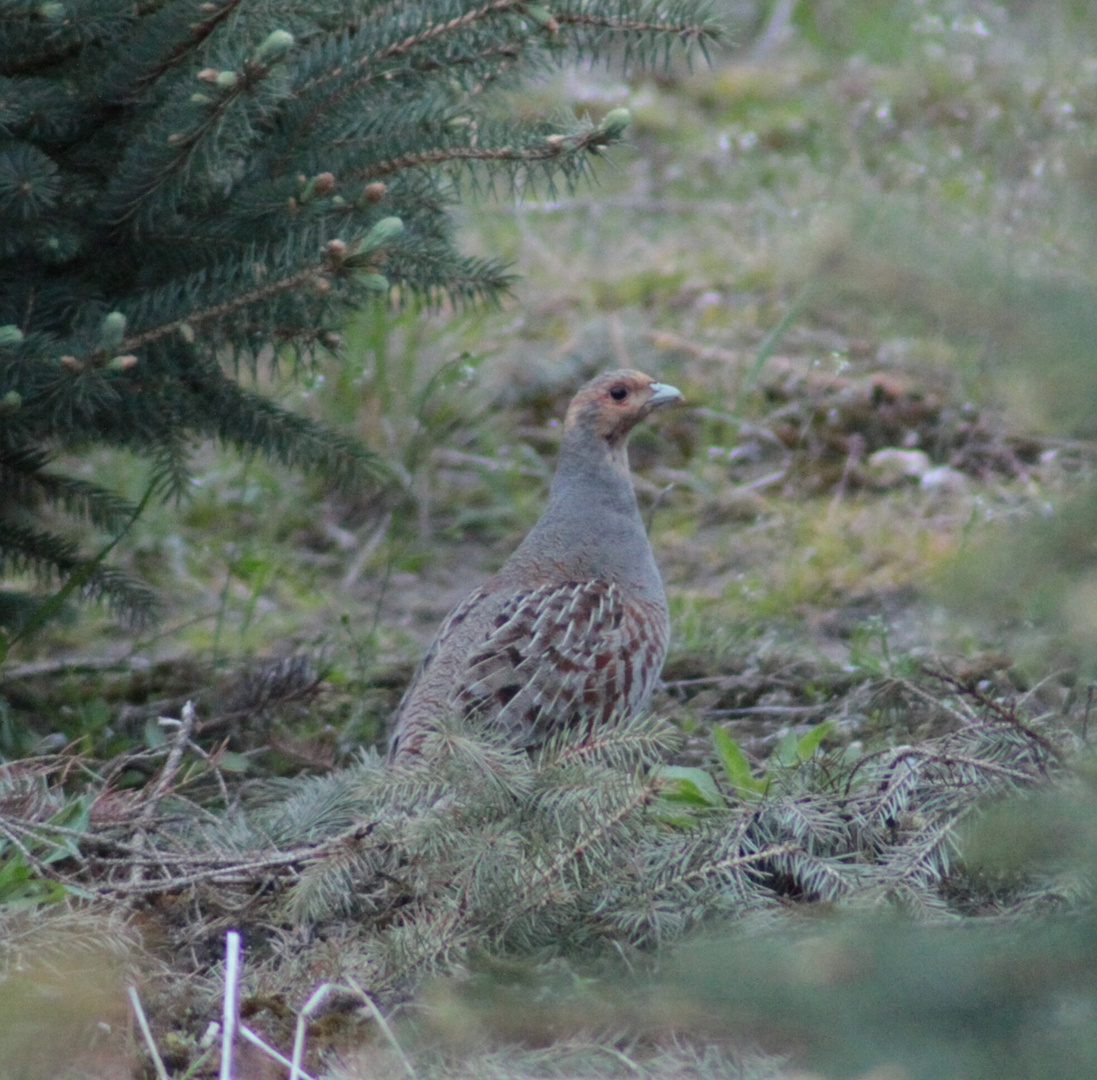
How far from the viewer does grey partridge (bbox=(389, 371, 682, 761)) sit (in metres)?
3.52

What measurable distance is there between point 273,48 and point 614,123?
29.1 inches

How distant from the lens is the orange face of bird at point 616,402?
14.0 ft

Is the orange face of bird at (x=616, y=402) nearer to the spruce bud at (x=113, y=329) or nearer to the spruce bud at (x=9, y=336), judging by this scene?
the spruce bud at (x=113, y=329)

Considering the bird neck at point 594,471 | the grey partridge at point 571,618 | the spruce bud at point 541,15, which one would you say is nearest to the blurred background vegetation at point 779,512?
the grey partridge at point 571,618

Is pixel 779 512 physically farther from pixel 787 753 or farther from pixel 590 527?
pixel 787 753

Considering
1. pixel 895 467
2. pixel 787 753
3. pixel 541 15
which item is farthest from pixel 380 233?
pixel 895 467

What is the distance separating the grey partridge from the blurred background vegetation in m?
0.37

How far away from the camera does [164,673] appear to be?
4410 millimetres

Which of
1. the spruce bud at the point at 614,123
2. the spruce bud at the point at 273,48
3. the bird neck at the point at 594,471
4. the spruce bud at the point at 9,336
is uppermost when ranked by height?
the spruce bud at the point at 273,48

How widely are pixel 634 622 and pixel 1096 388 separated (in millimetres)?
2518

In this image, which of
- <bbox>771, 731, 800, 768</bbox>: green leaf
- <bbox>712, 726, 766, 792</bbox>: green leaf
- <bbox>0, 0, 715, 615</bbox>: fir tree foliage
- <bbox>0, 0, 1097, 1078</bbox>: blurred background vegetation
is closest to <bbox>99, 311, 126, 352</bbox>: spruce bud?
<bbox>0, 0, 715, 615</bbox>: fir tree foliage

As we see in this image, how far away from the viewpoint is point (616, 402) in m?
4.27

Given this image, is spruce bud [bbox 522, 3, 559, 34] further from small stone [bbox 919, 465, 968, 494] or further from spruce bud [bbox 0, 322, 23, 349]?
small stone [bbox 919, 465, 968, 494]

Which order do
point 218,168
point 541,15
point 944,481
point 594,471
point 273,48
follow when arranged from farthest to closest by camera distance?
point 944,481 → point 594,471 → point 218,168 → point 541,15 → point 273,48
